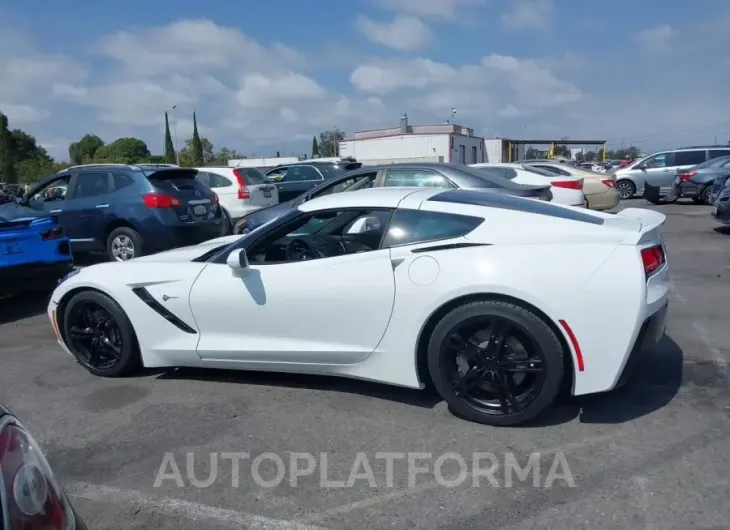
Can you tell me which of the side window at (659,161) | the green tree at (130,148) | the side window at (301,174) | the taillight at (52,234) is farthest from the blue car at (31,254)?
the green tree at (130,148)

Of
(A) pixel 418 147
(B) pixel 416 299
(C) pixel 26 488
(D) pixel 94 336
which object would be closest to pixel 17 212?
(D) pixel 94 336

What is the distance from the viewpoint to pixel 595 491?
297 centimetres

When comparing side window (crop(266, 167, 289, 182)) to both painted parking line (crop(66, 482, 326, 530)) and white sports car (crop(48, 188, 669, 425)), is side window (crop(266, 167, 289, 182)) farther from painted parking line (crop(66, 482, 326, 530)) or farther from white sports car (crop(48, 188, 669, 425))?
painted parking line (crop(66, 482, 326, 530))

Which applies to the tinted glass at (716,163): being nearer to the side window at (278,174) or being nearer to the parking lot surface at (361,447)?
the side window at (278,174)

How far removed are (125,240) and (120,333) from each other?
16.5 ft

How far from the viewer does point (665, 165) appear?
19.5m

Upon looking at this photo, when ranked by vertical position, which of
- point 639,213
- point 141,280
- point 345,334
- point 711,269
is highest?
point 639,213

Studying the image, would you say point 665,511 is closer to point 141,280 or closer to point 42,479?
point 42,479

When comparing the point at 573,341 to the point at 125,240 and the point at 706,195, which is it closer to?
the point at 125,240

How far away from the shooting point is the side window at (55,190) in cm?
976

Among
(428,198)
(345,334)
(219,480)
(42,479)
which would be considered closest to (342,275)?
(345,334)

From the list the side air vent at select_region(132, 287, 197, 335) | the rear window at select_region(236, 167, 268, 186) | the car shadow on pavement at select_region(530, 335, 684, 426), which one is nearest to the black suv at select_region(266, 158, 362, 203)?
the rear window at select_region(236, 167, 268, 186)

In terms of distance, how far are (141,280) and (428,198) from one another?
2.15 metres

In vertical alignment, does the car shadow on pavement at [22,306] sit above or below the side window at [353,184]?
below
